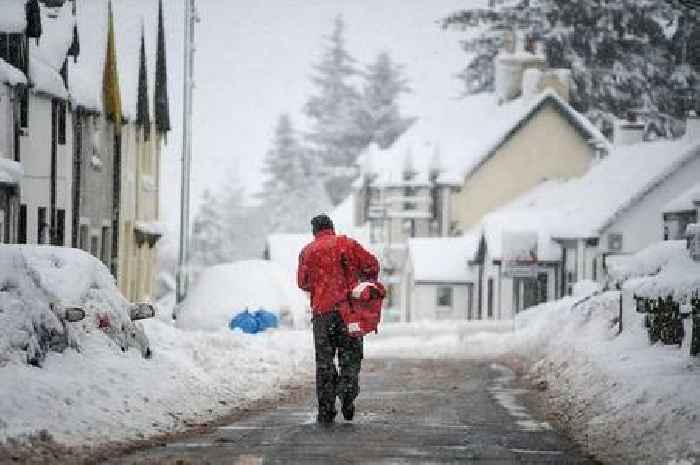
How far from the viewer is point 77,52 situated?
32.6 m

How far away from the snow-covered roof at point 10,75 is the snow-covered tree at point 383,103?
241 feet

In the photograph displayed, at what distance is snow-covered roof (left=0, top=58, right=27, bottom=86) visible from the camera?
27.0 metres

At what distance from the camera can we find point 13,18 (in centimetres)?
2805

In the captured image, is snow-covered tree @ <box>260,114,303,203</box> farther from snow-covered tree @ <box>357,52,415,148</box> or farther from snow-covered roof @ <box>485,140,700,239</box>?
snow-covered roof @ <box>485,140,700,239</box>

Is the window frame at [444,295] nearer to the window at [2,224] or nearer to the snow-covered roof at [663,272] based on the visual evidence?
the window at [2,224]

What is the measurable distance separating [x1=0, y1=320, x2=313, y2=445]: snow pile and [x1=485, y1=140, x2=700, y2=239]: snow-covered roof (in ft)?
95.6

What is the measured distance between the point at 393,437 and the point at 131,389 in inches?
98.4

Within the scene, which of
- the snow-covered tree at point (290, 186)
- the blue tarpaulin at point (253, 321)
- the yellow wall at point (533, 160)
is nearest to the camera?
the blue tarpaulin at point (253, 321)

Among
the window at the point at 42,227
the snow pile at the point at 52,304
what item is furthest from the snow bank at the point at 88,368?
the window at the point at 42,227

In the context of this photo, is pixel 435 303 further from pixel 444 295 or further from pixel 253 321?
pixel 253 321

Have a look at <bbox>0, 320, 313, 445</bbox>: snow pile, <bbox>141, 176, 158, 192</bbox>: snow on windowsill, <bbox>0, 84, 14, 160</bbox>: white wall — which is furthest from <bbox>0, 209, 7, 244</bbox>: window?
<bbox>141, 176, 158, 192</bbox>: snow on windowsill

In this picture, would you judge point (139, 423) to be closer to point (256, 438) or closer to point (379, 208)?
point (256, 438)

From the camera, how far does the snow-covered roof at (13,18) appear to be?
2802 centimetres

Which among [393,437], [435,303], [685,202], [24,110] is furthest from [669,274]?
[435,303]
